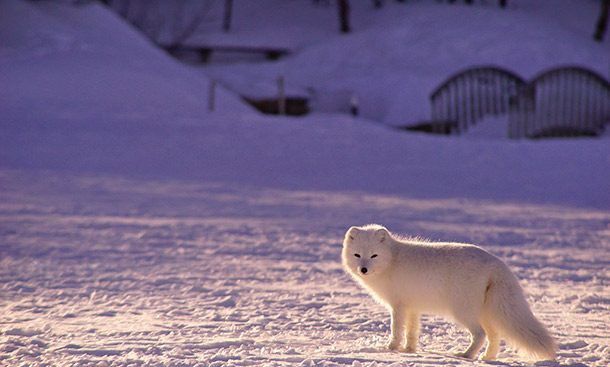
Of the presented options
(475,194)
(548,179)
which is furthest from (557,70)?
(475,194)

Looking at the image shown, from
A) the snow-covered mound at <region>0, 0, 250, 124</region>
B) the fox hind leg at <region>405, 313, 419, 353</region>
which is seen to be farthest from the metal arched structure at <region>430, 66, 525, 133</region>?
the fox hind leg at <region>405, 313, 419, 353</region>

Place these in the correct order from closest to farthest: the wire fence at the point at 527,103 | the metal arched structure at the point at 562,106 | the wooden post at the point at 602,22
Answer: the metal arched structure at the point at 562,106, the wire fence at the point at 527,103, the wooden post at the point at 602,22

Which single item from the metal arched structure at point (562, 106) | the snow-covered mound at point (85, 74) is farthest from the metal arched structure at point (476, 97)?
the snow-covered mound at point (85, 74)

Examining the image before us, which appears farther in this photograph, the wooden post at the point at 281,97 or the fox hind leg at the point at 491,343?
the wooden post at the point at 281,97

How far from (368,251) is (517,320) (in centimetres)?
83

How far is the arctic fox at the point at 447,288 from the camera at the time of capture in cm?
443

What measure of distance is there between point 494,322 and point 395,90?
61.2 ft

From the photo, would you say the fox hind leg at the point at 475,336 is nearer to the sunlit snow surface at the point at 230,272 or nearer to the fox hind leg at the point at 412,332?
the sunlit snow surface at the point at 230,272

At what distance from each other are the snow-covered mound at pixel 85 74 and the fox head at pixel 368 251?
40.8ft

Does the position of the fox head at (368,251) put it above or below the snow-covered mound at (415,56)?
below

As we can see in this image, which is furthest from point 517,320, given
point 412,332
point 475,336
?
point 412,332

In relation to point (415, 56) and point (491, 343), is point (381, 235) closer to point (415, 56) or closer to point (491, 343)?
point (491, 343)

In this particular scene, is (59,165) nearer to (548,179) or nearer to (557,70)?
(548,179)

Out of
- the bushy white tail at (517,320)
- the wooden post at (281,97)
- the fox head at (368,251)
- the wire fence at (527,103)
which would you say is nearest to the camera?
the bushy white tail at (517,320)
